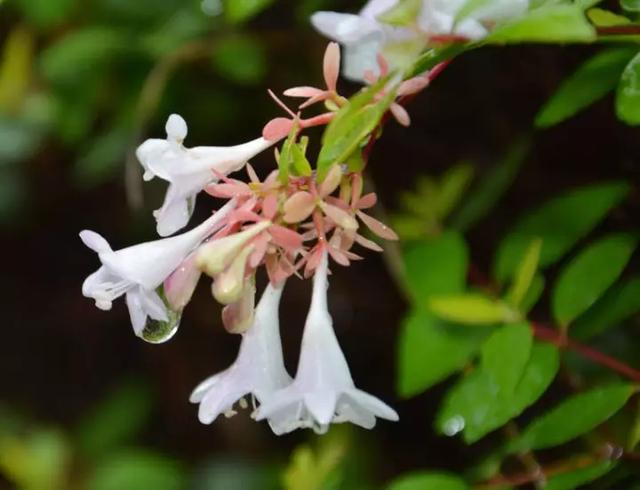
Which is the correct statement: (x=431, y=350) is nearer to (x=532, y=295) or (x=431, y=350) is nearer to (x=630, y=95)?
(x=532, y=295)

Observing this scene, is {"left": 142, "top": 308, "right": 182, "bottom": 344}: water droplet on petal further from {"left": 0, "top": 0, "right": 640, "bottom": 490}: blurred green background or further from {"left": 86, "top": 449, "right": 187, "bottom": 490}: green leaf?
{"left": 86, "top": 449, "right": 187, "bottom": 490}: green leaf

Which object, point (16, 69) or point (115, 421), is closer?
point (16, 69)

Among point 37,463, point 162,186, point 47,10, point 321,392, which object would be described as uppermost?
point 321,392

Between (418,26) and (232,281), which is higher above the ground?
(418,26)

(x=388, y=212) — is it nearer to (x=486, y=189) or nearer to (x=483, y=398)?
(x=486, y=189)

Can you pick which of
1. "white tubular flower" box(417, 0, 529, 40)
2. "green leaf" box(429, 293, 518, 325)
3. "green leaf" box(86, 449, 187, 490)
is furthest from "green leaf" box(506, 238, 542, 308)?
"green leaf" box(86, 449, 187, 490)

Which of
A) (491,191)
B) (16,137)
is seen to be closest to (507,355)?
(491,191)

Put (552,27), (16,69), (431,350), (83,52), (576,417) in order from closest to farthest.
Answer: (552,27)
(576,417)
(431,350)
(83,52)
(16,69)

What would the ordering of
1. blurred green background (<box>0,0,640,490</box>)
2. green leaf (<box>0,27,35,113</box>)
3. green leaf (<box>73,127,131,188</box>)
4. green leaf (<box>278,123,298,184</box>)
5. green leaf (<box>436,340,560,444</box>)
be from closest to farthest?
green leaf (<box>278,123,298,184</box>) → green leaf (<box>436,340,560,444</box>) → blurred green background (<box>0,0,640,490</box>) → green leaf (<box>73,127,131,188</box>) → green leaf (<box>0,27,35,113</box>)
